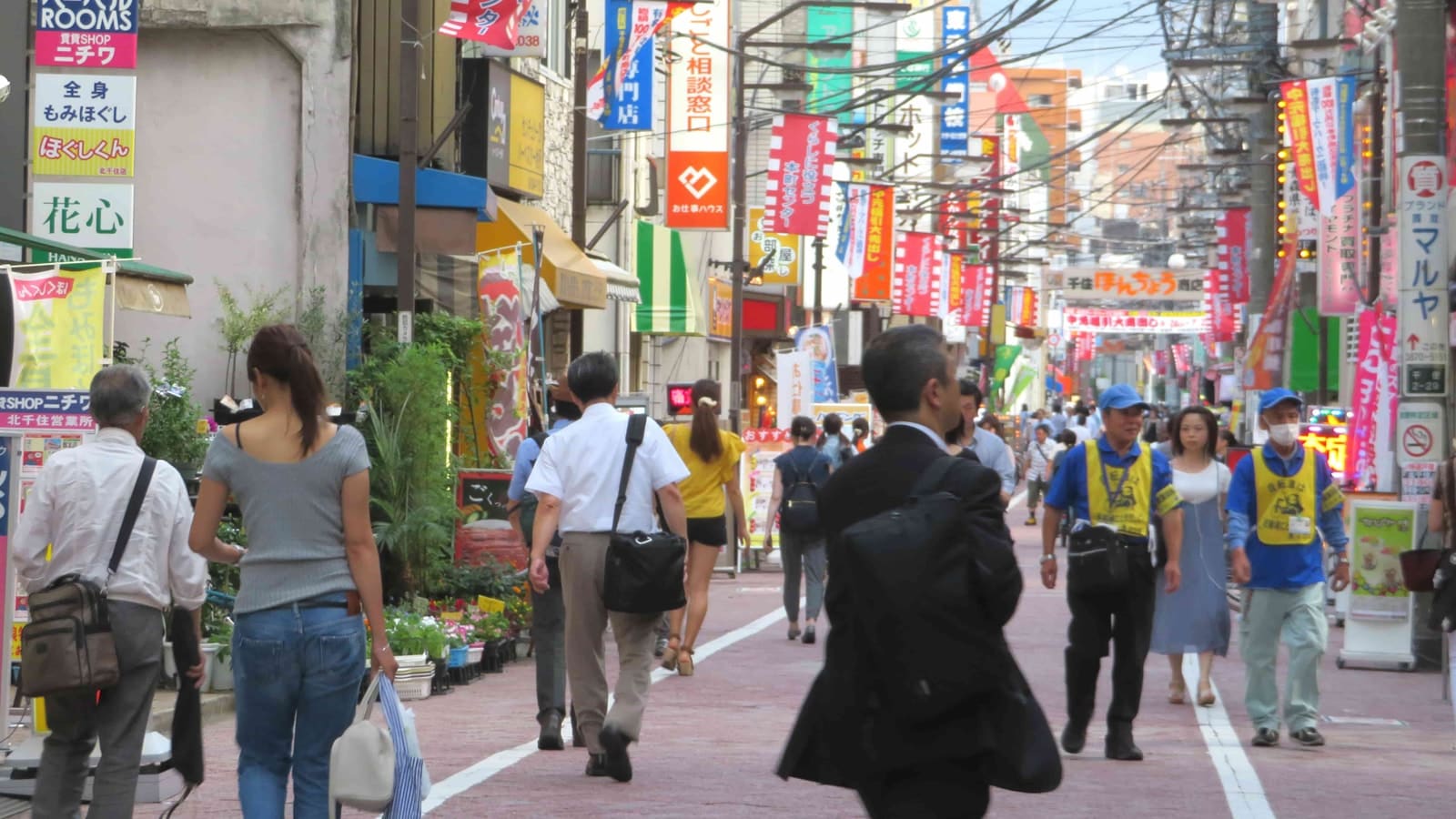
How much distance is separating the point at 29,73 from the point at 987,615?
13.7 metres

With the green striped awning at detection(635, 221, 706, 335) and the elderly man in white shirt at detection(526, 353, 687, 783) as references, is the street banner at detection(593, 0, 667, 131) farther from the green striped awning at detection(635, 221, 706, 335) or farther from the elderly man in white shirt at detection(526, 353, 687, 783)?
the elderly man in white shirt at detection(526, 353, 687, 783)

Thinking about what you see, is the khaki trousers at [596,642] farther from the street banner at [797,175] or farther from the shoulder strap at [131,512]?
the street banner at [797,175]

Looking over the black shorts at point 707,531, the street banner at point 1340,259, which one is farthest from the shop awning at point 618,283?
the black shorts at point 707,531

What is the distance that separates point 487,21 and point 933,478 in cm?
1519

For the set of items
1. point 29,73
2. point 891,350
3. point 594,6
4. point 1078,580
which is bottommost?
point 1078,580

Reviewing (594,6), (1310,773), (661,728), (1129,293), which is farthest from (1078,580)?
(1129,293)

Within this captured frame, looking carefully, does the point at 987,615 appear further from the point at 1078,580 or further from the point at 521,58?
the point at 521,58

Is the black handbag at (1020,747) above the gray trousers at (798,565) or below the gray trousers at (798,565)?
above

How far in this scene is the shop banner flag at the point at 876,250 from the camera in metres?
48.8

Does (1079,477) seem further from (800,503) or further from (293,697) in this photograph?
(800,503)

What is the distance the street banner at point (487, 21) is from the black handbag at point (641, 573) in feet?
34.8

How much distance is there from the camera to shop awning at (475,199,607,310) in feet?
77.0

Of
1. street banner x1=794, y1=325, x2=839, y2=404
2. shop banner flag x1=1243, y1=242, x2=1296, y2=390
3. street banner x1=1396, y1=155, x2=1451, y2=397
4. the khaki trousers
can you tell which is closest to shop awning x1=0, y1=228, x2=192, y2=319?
A: the khaki trousers

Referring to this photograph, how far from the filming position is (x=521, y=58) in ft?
87.2
